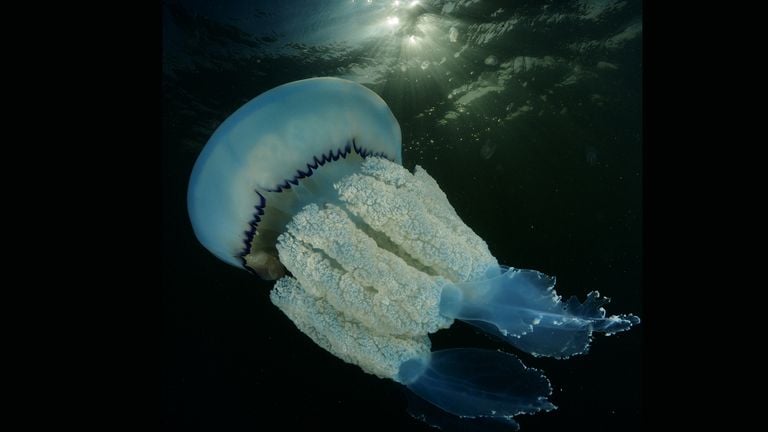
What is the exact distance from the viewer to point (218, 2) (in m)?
5.20

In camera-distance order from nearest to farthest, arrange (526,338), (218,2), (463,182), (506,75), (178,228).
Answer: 1. (526,338)
2. (218,2)
3. (506,75)
4. (463,182)
5. (178,228)

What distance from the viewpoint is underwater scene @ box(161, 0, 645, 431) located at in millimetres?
2434

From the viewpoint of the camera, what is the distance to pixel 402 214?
2.46 m

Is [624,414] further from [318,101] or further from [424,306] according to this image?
[318,101]

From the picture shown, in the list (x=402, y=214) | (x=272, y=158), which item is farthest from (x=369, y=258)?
(x=272, y=158)

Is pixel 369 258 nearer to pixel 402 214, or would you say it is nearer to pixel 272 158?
pixel 402 214

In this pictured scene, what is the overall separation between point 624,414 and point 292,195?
7632 mm

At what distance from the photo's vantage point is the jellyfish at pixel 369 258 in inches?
92.9

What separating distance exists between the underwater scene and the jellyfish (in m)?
0.01

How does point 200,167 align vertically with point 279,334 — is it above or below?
above

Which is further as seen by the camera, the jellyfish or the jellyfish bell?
the jellyfish bell

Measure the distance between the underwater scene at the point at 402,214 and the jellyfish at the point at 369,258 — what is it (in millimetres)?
11

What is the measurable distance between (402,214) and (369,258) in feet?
0.99

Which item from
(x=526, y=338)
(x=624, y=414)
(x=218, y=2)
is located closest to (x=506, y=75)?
(x=218, y=2)
